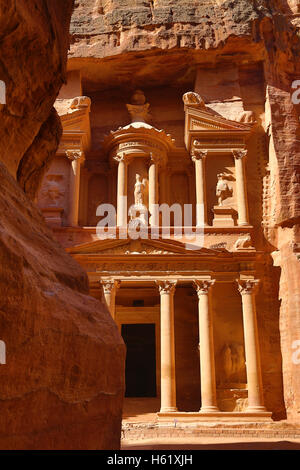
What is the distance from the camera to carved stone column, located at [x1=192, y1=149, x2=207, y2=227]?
20094 mm

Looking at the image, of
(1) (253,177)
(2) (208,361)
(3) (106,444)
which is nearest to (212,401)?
(2) (208,361)

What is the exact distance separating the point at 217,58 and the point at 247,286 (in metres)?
11.3

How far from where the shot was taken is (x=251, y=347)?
56.2 feet

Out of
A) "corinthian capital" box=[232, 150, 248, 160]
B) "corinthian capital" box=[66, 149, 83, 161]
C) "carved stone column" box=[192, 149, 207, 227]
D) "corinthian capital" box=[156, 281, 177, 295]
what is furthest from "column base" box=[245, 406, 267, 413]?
"corinthian capital" box=[66, 149, 83, 161]

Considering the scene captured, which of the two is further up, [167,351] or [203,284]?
[203,284]

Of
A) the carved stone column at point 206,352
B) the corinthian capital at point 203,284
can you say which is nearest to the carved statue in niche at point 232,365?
the carved stone column at point 206,352

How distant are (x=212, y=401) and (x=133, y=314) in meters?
5.53

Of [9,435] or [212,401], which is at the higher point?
[9,435]

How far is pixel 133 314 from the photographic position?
20.7 m

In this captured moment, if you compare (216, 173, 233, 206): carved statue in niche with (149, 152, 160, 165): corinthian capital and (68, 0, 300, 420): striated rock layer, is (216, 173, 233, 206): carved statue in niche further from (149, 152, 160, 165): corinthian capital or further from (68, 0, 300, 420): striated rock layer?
(149, 152, 160, 165): corinthian capital

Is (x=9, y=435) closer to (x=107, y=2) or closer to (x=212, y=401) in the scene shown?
(x=212, y=401)

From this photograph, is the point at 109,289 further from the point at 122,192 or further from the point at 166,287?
the point at 122,192

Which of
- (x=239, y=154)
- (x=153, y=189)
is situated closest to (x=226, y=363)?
(x=153, y=189)
